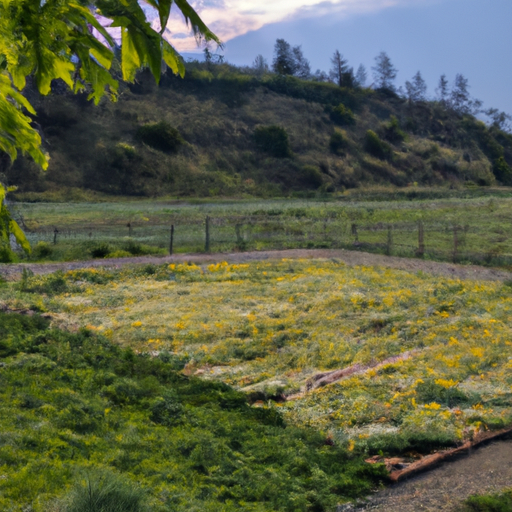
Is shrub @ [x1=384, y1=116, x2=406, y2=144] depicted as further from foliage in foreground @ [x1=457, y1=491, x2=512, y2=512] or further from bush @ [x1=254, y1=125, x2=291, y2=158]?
foliage in foreground @ [x1=457, y1=491, x2=512, y2=512]

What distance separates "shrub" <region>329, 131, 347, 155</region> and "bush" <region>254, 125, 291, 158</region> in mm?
6578

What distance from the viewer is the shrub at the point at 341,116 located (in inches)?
2911

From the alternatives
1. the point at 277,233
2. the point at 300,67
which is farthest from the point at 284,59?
the point at 277,233

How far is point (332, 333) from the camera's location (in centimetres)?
1038

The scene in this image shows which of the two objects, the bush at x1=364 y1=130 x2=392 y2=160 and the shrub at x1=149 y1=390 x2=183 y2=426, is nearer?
the shrub at x1=149 y1=390 x2=183 y2=426

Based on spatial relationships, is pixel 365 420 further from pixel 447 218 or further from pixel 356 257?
pixel 447 218

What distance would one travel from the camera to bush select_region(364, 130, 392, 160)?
69.6 meters

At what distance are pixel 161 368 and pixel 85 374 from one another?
1325mm

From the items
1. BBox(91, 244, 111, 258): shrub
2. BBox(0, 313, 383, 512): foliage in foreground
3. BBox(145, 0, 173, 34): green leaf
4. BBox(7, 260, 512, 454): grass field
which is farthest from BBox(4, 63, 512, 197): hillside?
BBox(145, 0, 173, 34): green leaf

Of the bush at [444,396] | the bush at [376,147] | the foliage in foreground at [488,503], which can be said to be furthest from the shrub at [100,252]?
the bush at [376,147]

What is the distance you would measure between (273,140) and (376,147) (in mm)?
14375

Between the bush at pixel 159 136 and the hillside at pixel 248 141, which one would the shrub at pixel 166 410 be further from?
the bush at pixel 159 136

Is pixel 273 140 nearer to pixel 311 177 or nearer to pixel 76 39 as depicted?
pixel 311 177

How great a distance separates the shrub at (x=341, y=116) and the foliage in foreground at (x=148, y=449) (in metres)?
69.8
